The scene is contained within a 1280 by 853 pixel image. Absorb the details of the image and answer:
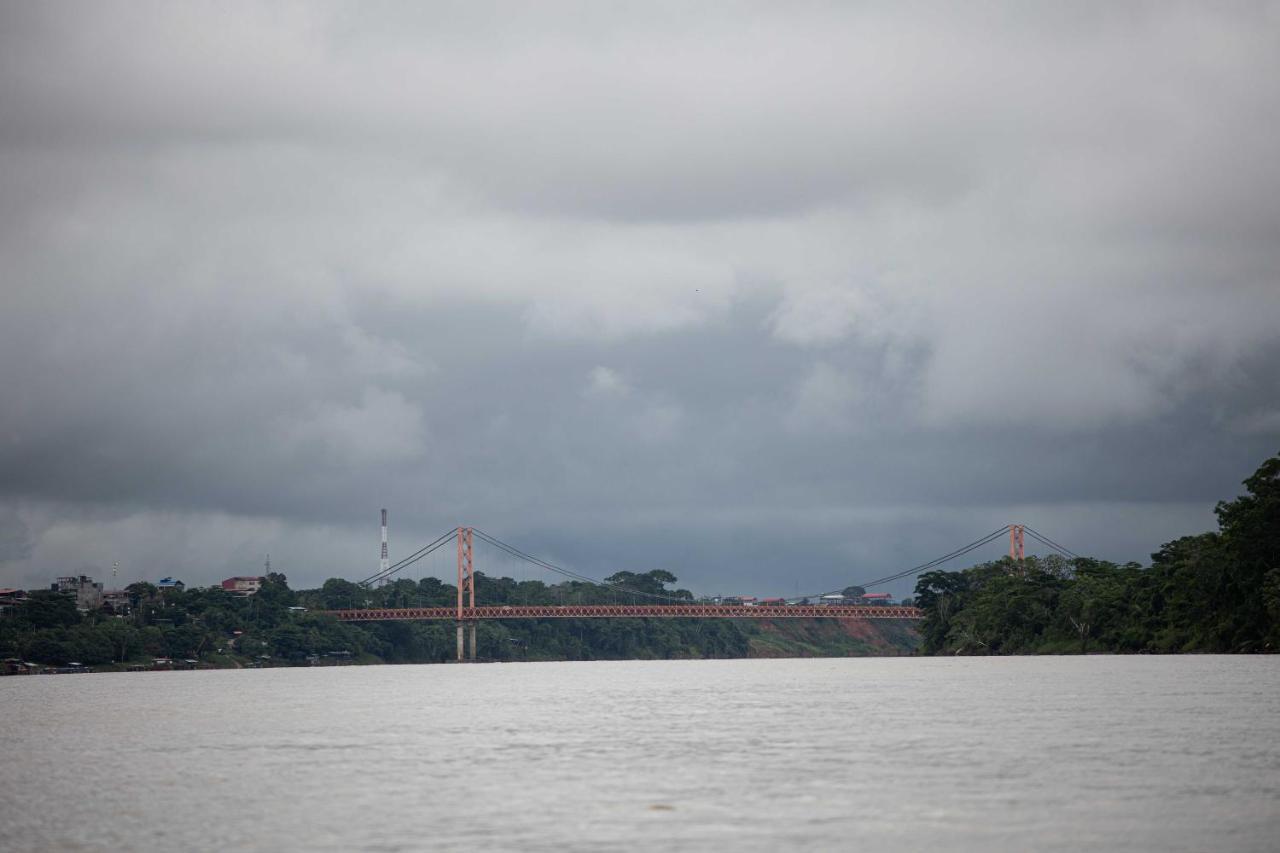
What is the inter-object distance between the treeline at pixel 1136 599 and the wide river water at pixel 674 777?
5760cm

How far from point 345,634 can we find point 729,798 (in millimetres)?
178285

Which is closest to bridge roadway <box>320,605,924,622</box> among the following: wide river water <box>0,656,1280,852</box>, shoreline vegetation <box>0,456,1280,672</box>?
shoreline vegetation <box>0,456,1280,672</box>

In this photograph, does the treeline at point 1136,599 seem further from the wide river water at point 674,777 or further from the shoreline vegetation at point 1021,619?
the wide river water at point 674,777

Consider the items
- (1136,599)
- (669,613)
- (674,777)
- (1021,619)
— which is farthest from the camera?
(669,613)

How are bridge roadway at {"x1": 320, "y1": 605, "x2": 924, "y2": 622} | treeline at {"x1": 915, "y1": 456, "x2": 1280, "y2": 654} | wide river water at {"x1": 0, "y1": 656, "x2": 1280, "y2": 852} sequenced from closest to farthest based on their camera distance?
1. wide river water at {"x1": 0, "y1": 656, "x2": 1280, "y2": 852}
2. treeline at {"x1": 915, "y1": 456, "x2": 1280, "y2": 654}
3. bridge roadway at {"x1": 320, "y1": 605, "x2": 924, "y2": 622}

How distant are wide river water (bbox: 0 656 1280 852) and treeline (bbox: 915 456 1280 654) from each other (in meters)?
57.6

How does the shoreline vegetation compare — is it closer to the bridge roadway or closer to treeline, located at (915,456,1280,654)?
treeline, located at (915,456,1280,654)

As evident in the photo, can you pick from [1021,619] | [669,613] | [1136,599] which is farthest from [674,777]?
[669,613]

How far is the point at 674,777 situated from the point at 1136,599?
11616cm

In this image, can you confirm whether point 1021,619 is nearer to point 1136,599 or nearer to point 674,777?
point 1136,599

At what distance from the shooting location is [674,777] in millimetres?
29641

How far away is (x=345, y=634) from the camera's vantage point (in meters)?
198

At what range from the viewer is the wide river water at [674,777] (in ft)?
71.3

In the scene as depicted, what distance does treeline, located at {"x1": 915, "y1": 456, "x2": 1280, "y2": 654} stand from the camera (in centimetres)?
11394
